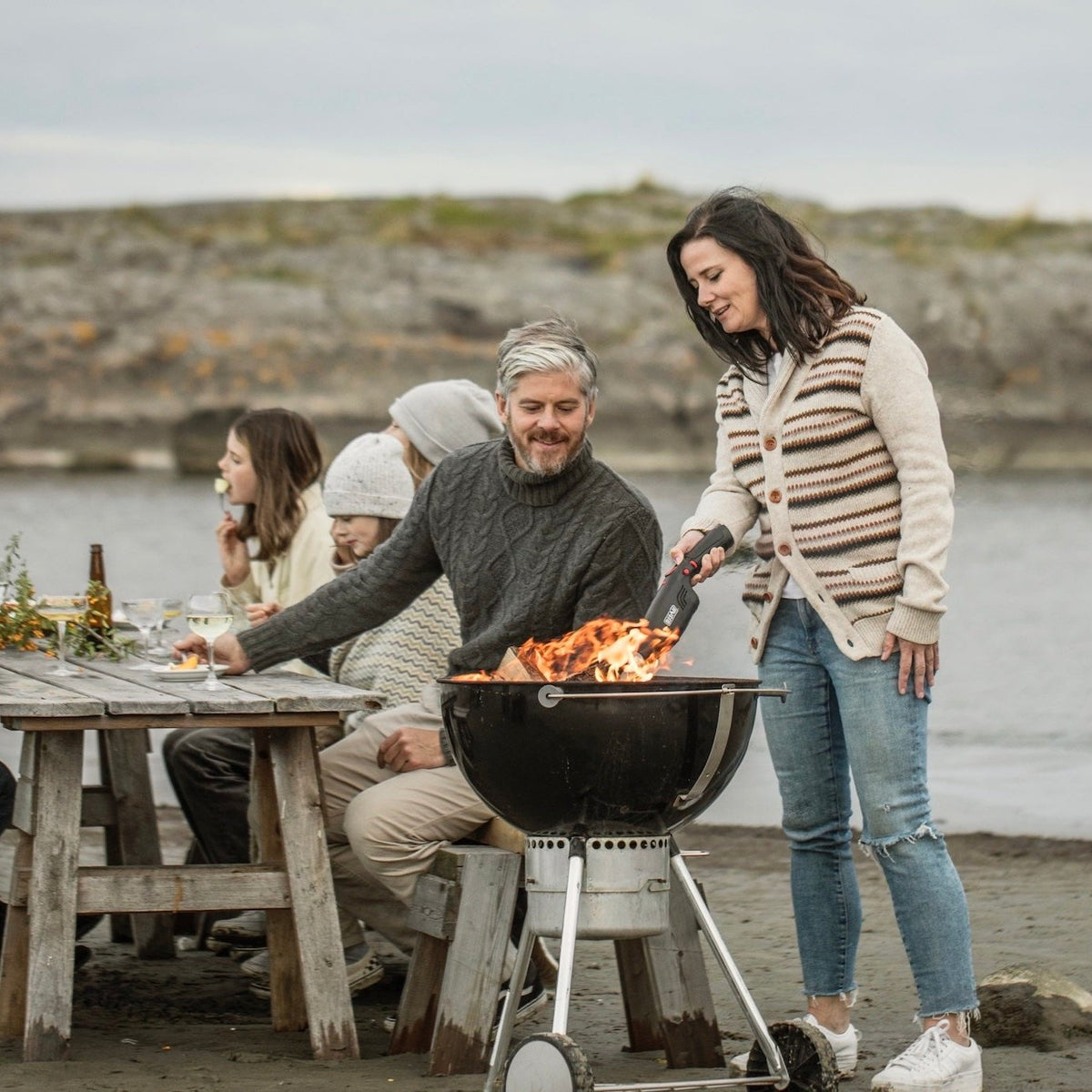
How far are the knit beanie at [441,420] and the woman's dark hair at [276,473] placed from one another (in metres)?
0.37

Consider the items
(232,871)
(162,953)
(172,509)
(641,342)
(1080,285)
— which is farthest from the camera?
(1080,285)

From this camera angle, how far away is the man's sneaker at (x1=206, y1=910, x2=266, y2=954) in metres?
5.51

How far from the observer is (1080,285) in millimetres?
47438

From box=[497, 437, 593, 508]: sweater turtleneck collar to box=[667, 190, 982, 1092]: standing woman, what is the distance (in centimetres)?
36

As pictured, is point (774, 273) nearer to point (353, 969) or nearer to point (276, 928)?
point (276, 928)

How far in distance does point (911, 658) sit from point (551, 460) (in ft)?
3.06

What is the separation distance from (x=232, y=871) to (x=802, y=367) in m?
1.72

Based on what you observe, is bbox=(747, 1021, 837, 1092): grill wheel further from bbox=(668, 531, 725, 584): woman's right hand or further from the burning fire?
bbox=(668, 531, 725, 584): woman's right hand

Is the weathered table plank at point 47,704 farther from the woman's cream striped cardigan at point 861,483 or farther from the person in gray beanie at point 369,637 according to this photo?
the woman's cream striped cardigan at point 861,483

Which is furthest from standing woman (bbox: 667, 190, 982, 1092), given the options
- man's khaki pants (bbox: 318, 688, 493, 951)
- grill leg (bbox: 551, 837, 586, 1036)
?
man's khaki pants (bbox: 318, 688, 493, 951)

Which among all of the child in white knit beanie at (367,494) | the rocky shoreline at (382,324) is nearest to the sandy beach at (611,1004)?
the child in white knit beanie at (367,494)

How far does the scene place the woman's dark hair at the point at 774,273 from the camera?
403cm

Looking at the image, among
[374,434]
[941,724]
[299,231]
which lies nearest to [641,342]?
[299,231]

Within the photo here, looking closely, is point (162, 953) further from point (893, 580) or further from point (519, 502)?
point (893, 580)
